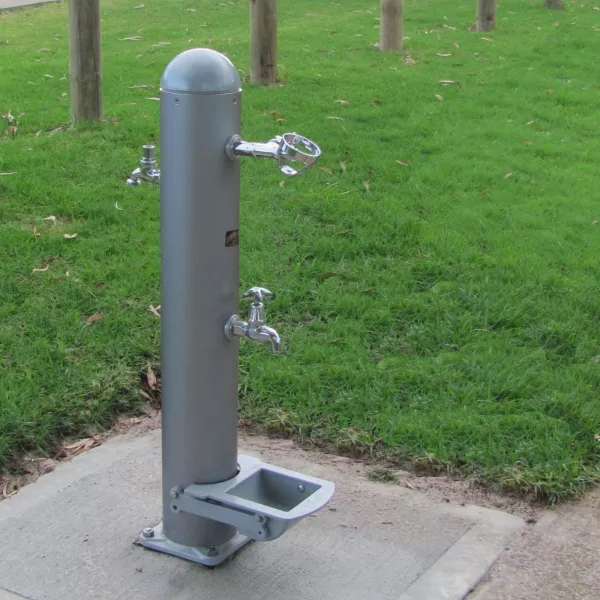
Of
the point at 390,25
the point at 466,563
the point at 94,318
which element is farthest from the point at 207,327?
the point at 390,25

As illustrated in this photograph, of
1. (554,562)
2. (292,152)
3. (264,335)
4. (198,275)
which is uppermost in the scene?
(292,152)

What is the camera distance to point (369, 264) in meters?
5.34

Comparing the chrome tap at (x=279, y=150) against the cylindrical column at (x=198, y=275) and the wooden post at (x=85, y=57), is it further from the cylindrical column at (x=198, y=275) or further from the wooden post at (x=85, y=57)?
the wooden post at (x=85, y=57)

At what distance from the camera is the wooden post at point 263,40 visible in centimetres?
816

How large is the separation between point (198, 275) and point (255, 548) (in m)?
0.89

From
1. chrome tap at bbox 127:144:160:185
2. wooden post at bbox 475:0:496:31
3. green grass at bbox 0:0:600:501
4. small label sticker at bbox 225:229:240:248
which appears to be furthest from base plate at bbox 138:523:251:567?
wooden post at bbox 475:0:496:31

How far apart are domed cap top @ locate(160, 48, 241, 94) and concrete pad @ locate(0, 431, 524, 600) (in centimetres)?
140

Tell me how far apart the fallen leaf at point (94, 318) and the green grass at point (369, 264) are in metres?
0.05

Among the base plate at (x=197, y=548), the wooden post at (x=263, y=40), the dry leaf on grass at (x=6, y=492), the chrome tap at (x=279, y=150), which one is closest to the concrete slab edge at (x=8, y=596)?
the base plate at (x=197, y=548)

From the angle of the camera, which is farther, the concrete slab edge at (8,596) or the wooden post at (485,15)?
the wooden post at (485,15)

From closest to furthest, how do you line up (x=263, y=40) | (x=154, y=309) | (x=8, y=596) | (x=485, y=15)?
(x=8, y=596) → (x=154, y=309) → (x=263, y=40) → (x=485, y=15)

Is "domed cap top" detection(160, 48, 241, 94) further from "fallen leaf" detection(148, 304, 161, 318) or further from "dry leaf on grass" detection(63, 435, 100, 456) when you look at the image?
"fallen leaf" detection(148, 304, 161, 318)

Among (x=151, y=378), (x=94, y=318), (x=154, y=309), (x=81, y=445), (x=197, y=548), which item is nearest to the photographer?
(x=197, y=548)

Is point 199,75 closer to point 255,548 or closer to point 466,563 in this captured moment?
point 255,548
